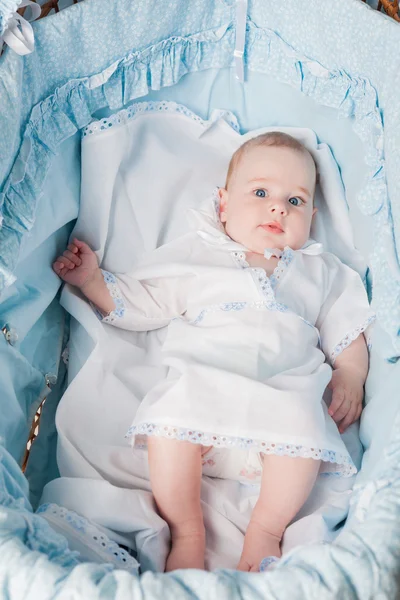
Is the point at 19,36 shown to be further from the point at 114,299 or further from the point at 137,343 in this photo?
the point at 137,343

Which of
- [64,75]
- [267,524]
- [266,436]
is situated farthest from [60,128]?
[267,524]

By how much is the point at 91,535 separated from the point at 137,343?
512 millimetres

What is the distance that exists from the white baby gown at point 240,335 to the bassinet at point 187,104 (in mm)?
89

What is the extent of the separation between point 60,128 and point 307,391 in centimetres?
73

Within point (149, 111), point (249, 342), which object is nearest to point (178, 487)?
point (249, 342)

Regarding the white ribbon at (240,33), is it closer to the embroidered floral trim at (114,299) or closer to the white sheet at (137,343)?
the white sheet at (137,343)

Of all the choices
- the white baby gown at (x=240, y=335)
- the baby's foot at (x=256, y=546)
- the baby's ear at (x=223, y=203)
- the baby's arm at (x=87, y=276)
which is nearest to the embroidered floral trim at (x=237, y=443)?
the white baby gown at (x=240, y=335)

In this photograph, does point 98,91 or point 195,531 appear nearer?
point 195,531

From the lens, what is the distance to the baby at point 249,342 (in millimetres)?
1173

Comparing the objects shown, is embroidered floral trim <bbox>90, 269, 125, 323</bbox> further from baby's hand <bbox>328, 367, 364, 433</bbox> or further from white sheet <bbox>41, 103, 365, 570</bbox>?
baby's hand <bbox>328, 367, 364, 433</bbox>

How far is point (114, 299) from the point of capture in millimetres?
1500

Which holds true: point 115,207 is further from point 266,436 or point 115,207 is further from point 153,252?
point 266,436

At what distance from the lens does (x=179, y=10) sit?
1622mm

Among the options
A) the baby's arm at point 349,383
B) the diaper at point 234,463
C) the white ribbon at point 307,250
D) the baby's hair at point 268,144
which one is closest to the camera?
the diaper at point 234,463
